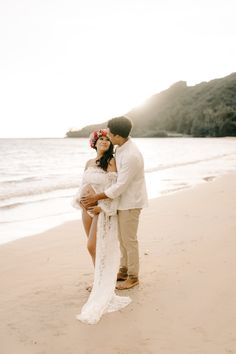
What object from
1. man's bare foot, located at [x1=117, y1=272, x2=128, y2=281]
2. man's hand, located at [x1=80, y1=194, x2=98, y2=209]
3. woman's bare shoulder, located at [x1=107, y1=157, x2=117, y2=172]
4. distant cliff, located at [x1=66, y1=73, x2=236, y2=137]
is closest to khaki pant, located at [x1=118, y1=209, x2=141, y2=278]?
man's bare foot, located at [x1=117, y1=272, x2=128, y2=281]

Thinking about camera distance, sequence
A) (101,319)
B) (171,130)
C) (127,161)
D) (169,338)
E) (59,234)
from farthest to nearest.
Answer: (171,130), (59,234), (127,161), (101,319), (169,338)

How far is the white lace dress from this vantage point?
15.1 feet

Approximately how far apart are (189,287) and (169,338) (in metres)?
1.23

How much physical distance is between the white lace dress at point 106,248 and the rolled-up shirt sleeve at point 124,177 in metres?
0.16

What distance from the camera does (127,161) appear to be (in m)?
4.65

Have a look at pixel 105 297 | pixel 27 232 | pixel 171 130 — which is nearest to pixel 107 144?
pixel 105 297

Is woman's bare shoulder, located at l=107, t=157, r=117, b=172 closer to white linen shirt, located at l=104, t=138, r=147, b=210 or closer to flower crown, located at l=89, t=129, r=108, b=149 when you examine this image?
white linen shirt, located at l=104, t=138, r=147, b=210

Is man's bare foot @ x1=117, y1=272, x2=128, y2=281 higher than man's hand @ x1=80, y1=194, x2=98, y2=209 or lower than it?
lower

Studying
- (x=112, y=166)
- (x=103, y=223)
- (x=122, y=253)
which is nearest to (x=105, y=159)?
(x=112, y=166)

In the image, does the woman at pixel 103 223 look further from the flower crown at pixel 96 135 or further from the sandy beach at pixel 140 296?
the sandy beach at pixel 140 296

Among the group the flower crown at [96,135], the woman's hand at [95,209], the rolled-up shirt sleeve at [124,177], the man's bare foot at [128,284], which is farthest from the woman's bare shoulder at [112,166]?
the man's bare foot at [128,284]

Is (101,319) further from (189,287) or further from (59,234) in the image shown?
(59,234)

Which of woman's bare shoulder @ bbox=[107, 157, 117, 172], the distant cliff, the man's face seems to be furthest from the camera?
the distant cliff

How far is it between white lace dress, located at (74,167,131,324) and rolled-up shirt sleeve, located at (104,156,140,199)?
0.16 meters
